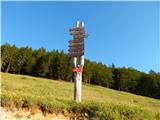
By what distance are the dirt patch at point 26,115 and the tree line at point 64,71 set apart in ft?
246

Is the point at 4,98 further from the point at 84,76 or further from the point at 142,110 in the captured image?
the point at 84,76

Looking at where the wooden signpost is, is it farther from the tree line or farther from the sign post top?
the tree line

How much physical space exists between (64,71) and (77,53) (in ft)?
247

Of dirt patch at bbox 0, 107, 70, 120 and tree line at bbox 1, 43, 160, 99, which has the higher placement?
tree line at bbox 1, 43, 160, 99

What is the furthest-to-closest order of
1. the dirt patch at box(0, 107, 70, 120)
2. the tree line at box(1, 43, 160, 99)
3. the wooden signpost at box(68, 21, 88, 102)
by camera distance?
1. the tree line at box(1, 43, 160, 99)
2. the wooden signpost at box(68, 21, 88, 102)
3. the dirt patch at box(0, 107, 70, 120)

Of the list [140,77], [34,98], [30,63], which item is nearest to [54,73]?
[30,63]

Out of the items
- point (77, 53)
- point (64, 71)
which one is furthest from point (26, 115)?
point (64, 71)

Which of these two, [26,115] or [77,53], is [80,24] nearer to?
[77,53]

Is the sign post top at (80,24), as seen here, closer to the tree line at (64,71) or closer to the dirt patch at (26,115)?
the dirt patch at (26,115)

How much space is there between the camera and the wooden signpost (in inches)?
687

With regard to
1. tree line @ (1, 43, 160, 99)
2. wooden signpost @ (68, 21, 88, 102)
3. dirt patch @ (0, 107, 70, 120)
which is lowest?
dirt patch @ (0, 107, 70, 120)

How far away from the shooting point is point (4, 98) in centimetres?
1495

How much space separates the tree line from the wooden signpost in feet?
237

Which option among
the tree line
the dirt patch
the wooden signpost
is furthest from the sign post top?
the tree line
